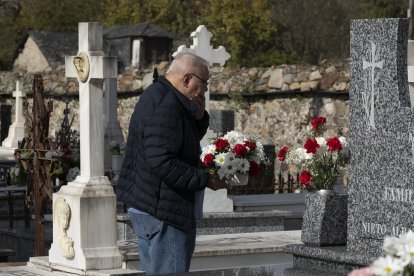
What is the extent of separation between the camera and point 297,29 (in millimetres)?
48125

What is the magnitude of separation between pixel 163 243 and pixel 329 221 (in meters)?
1.31

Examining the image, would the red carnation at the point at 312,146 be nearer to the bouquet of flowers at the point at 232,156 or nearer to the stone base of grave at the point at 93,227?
the bouquet of flowers at the point at 232,156

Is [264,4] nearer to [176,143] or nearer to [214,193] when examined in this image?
[214,193]

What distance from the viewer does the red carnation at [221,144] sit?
34.5 feet

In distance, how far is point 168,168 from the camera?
714cm

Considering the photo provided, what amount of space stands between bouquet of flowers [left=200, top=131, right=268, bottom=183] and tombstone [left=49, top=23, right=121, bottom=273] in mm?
884

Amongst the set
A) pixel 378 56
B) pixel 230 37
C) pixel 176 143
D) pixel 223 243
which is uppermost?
pixel 230 37

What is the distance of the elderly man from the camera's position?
720cm

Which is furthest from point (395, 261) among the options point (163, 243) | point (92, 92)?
point (92, 92)

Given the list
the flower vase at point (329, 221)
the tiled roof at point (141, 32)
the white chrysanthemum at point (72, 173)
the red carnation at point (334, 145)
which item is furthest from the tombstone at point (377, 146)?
the tiled roof at point (141, 32)

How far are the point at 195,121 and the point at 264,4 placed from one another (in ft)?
130

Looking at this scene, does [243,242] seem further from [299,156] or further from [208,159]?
[299,156]

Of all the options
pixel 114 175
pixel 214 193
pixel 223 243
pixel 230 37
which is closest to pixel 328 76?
pixel 114 175

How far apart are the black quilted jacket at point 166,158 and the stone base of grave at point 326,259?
857 mm
